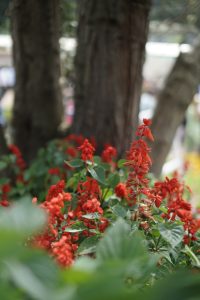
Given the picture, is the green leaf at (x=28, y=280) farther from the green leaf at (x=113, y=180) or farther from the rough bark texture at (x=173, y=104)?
the rough bark texture at (x=173, y=104)

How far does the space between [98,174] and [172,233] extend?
1.21ft

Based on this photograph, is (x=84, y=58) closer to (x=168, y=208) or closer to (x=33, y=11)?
(x=33, y=11)

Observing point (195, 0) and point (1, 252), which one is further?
point (195, 0)

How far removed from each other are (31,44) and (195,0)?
81 centimetres

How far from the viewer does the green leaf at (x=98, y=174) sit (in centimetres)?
137

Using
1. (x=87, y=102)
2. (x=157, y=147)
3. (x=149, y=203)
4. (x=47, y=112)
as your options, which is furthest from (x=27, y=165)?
(x=149, y=203)

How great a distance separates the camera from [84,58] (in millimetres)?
2492

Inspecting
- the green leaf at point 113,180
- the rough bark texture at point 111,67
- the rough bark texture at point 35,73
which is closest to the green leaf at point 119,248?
the green leaf at point 113,180

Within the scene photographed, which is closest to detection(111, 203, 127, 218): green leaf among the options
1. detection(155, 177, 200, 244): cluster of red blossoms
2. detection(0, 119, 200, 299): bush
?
detection(0, 119, 200, 299): bush

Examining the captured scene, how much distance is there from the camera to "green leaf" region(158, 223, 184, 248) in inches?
41.7

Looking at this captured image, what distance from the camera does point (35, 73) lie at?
2551 mm

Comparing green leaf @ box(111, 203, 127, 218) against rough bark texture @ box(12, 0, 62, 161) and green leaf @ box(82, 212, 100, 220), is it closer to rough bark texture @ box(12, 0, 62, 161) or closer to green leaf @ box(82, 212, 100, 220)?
green leaf @ box(82, 212, 100, 220)

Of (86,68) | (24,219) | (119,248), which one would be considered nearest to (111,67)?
(86,68)

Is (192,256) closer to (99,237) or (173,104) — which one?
(99,237)
